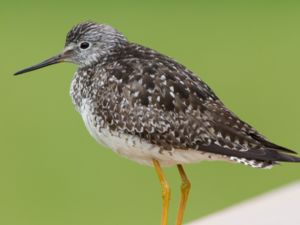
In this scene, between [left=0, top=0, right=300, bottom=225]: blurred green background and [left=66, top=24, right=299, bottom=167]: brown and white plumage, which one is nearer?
[left=66, top=24, right=299, bottom=167]: brown and white plumage

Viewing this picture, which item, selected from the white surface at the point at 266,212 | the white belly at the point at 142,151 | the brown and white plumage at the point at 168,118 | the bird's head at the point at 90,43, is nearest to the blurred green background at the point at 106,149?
the white surface at the point at 266,212

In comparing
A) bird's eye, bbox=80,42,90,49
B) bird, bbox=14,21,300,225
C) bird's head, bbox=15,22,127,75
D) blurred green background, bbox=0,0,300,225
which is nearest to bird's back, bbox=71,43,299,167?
bird, bbox=14,21,300,225

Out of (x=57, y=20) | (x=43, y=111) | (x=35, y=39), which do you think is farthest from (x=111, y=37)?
(x=57, y=20)

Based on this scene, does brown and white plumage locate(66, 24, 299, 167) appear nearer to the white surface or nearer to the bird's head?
the bird's head

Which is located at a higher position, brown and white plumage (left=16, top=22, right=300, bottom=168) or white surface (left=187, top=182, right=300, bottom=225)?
brown and white plumage (left=16, top=22, right=300, bottom=168)

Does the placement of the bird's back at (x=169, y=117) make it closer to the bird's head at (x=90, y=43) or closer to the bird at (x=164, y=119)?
the bird at (x=164, y=119)

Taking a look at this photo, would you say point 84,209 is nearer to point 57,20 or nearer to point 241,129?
point 241,129
